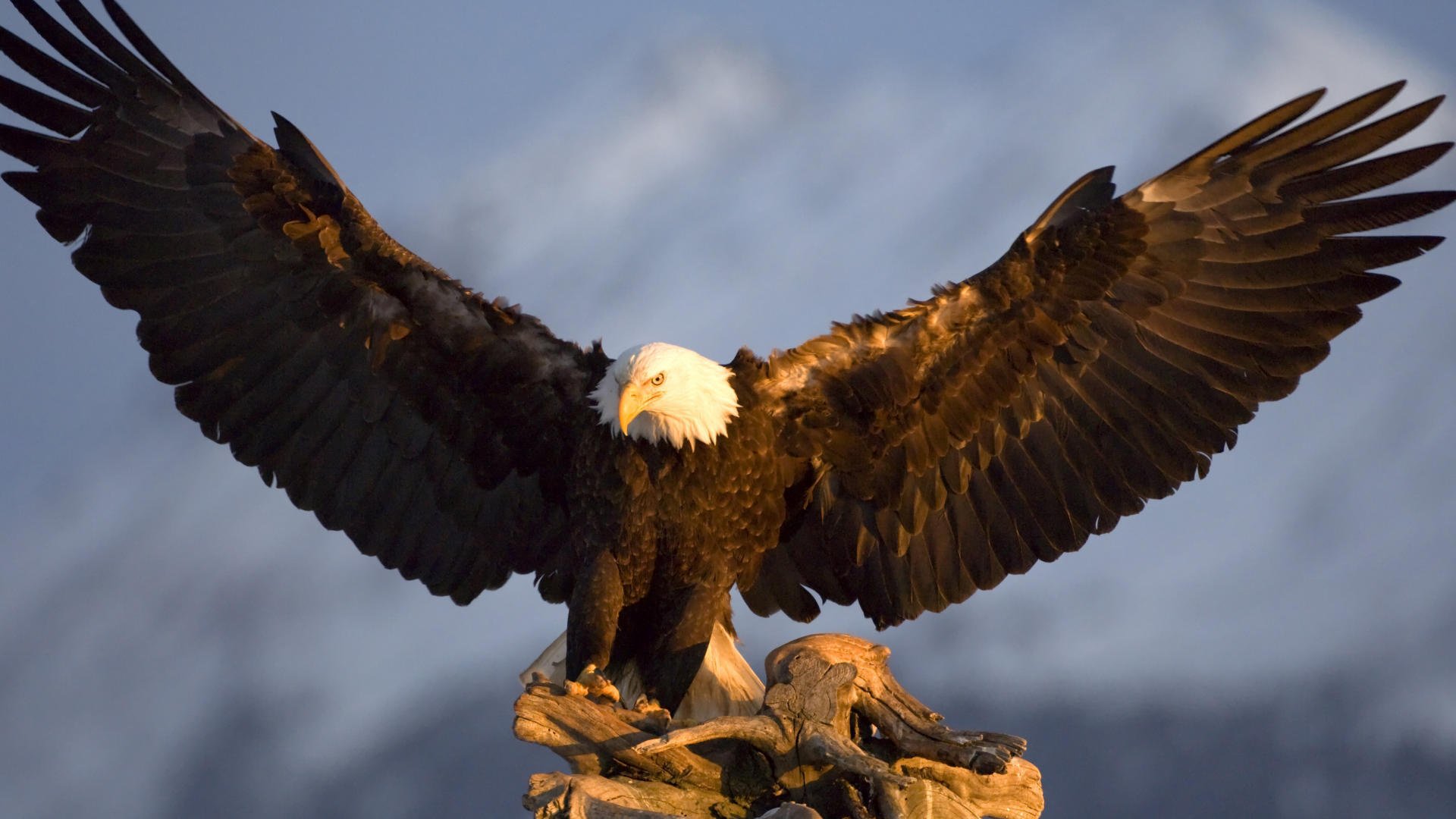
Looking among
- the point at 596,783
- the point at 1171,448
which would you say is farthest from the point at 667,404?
the point at 1171,448

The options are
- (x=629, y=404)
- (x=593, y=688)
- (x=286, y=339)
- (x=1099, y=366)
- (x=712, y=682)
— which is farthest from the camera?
(x=286, y=339)

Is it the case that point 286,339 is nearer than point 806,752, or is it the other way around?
point 806,752

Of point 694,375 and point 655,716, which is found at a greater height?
point 694,375

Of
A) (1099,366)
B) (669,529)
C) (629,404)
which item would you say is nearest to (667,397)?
(629,404)

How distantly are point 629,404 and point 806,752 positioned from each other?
48.2 inches

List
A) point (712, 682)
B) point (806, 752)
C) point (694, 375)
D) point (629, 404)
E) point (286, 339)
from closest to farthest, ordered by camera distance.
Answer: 1. point (806, 752)
2. point (629, 404)
3. point (694, 375)
4. point (712, 682)
5. point (286, 339)

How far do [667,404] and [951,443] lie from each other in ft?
3.36

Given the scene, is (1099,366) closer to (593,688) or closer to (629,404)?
(629,404)

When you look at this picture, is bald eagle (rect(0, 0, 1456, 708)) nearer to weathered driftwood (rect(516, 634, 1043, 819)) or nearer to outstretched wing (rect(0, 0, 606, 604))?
outstretched wing (rect(0, 0, 606, 604))

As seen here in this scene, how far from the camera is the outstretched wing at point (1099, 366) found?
215 inches

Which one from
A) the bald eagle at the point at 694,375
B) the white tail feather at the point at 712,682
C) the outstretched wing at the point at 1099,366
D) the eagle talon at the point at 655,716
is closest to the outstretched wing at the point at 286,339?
the bald eagle at the point at 694,375

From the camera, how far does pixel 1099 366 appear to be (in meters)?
5.66

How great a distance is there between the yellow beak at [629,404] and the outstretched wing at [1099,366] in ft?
1.64

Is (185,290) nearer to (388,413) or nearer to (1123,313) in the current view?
(388,413)
